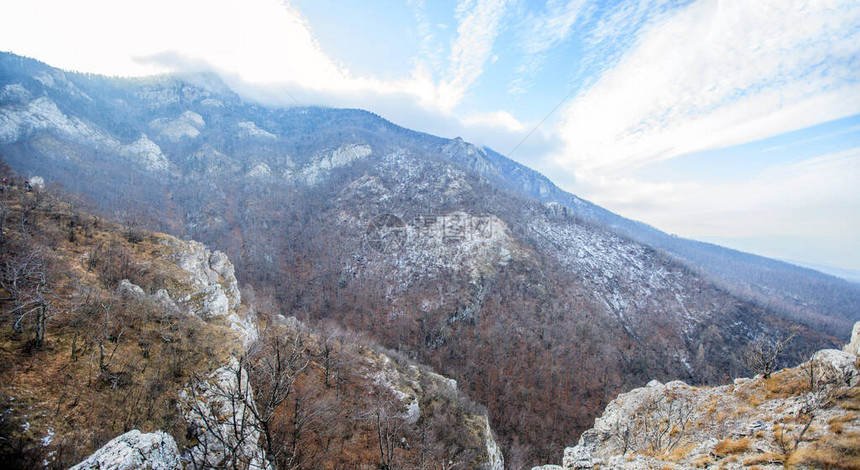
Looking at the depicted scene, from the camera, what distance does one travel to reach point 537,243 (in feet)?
291

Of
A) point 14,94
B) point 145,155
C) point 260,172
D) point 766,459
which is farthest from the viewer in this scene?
point 260,172

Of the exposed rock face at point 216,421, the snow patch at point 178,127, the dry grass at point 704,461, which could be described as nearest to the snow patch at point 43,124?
the snow patch at point 178,127

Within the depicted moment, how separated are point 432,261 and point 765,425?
7121cm

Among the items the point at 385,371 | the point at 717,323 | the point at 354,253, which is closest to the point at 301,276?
the point at 354,253

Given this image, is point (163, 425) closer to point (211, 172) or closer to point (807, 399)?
point (807, 399)

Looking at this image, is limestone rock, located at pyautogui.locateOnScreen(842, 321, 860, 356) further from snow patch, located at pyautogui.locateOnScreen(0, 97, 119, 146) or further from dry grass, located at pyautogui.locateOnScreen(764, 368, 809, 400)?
snow patch, located at pyautogui.locateOnScreen(0, 97, 119, 146)

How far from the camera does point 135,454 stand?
7105 millimetres

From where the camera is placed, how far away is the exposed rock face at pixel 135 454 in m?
6.82

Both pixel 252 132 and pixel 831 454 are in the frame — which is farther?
pixel 252 132

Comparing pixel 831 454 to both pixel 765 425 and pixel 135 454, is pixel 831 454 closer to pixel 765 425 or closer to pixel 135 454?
pixel 765 425

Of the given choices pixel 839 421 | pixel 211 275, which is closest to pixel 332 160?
pixel 211 275

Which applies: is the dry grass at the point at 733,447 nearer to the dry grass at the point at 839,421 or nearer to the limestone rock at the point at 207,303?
the dry grass at the point at 839,421

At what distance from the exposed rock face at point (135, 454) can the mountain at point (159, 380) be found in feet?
0.10

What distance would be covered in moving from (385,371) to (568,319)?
192 ft
